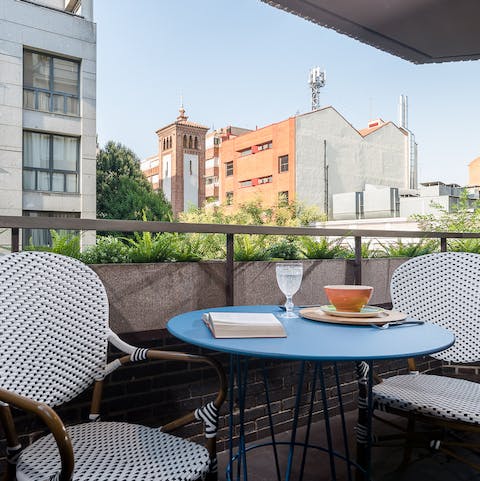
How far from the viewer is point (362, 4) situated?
209cm

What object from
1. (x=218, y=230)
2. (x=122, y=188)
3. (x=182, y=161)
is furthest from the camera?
(x=182, y=161)

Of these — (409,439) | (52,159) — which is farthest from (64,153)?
(409,439)

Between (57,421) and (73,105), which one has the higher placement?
(73,105)

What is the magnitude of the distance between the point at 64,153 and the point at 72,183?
1.06 meters

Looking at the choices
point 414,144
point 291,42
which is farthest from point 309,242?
point 291,42

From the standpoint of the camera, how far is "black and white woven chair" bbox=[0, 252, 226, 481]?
2.97 ft

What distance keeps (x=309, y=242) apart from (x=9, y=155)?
15.9 meters

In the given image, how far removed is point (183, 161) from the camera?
31.7 meters

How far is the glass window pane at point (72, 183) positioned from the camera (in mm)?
16188

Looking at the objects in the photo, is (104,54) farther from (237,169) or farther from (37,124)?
(37,124)

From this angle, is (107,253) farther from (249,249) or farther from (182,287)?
(249,249)

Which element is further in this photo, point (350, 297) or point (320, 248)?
point (320, 248)

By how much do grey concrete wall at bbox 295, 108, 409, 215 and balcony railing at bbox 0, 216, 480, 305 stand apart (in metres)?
21.4

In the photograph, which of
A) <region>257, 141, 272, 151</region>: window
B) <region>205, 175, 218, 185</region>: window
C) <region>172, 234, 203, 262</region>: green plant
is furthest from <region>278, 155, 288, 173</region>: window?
<region>172, 234, 203, 262</region>: green plant
